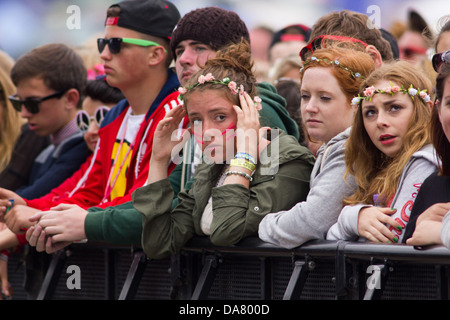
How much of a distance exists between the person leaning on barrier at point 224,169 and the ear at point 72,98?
2.32 meters

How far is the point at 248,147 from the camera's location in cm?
407

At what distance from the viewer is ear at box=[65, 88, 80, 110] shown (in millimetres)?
6637

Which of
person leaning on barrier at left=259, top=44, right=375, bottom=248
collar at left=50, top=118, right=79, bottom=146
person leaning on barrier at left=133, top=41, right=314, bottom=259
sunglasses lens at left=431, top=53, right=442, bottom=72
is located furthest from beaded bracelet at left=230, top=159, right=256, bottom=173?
collar at left=50, top=118, right=79, bottom=146

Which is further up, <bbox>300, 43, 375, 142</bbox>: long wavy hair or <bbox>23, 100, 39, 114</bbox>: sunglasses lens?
<bbox>300, 43, 375, 142</bbox>: long wavy hair

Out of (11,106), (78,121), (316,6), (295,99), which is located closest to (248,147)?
(295,99)

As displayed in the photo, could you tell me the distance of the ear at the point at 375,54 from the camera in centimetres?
443

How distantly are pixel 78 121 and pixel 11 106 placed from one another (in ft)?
2.71

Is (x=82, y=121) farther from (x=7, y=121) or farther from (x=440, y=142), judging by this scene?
(x=440, y=142)

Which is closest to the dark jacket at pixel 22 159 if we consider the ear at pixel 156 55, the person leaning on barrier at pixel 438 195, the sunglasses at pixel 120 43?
the sunglasses at pixel 120 43

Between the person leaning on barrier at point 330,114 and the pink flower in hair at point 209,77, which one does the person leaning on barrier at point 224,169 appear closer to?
the pink flower in hair at point 209,77

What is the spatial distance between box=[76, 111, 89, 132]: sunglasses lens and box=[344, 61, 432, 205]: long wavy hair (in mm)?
3163

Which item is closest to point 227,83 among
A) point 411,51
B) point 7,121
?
point 7,121

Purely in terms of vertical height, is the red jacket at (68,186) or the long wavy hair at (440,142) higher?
the long wavy hair at (440,142)

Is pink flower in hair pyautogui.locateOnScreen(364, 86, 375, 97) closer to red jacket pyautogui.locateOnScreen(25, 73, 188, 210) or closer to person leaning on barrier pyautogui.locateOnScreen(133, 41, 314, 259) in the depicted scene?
person leaning on barrier pyautogui.locateOnScreen(133, 41, 314, 259)
